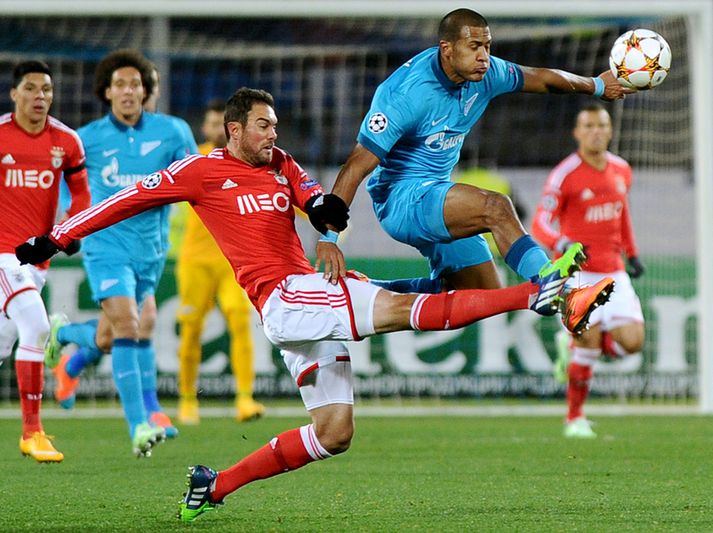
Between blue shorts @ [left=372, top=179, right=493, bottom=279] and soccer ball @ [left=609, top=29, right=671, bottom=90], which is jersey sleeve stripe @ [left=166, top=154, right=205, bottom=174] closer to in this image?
blue shorts @ [left=372, top=179, right=493, bottom=279]

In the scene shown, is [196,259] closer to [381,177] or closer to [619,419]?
[619,419]

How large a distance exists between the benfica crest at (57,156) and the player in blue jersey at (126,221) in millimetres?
817

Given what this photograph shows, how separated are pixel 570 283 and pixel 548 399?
774 centimetres

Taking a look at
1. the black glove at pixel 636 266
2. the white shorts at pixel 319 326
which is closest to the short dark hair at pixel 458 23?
the white shorts at pixel 319 326

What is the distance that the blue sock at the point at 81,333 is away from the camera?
909 cm

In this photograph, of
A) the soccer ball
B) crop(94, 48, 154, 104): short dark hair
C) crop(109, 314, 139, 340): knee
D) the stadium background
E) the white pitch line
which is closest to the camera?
the soccer ball

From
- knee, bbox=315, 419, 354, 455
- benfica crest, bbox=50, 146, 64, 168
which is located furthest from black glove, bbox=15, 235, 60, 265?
benfica crest, bbox=50, 146, 64, 168

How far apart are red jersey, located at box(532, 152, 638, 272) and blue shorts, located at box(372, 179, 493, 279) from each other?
3.90 meters

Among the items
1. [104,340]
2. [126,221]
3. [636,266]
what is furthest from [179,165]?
[636,266]

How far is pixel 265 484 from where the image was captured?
6703 millimetres

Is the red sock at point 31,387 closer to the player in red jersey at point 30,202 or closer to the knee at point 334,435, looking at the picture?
the player in red jersey at point 30,202

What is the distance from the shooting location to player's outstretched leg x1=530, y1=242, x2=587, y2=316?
5.07 metres

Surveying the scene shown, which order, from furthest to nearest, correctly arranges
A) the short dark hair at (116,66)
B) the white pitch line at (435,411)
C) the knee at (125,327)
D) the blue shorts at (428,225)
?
the white pitch line at (435,411) < the short dark hair at (116,66) < the knee at (125,327) < the blue shorts at (428,225)

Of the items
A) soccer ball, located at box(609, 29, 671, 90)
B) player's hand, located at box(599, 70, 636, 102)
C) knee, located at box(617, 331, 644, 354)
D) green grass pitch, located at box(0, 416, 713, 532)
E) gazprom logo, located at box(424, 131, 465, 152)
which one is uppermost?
soccer ball, located at box(609, 29, 671, 90)
